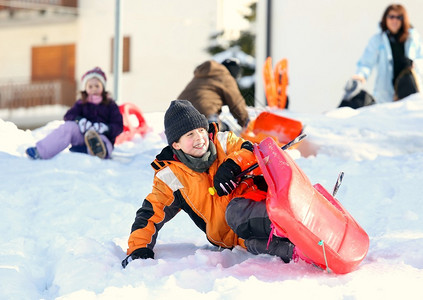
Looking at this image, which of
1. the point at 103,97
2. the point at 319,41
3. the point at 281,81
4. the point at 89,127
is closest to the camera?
the point at 89,127

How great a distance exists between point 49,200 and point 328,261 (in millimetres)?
2000

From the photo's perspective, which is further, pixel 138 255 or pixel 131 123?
pixel 131 123

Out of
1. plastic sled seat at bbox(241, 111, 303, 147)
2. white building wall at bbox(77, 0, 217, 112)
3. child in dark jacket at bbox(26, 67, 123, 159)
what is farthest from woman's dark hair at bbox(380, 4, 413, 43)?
white building wall at bbox(77, 0, 217, 112)

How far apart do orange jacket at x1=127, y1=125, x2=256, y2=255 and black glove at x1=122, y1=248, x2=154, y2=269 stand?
0.19 feet

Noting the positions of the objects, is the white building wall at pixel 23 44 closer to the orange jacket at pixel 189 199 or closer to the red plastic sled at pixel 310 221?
the orange jacket at pixel 189 199

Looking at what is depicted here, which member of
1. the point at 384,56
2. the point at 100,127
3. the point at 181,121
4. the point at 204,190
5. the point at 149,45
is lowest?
the point at 204,190

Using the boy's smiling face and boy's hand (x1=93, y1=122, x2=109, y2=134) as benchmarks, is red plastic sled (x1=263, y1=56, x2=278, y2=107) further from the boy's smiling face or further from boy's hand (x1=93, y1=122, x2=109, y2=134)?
the boy's smiling face

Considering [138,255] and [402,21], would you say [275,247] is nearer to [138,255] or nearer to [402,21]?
[138,255]

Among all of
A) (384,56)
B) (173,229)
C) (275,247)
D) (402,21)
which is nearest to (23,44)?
(384,56)

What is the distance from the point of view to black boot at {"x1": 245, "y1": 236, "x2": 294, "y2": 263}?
2885mm

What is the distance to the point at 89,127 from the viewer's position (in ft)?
17.9

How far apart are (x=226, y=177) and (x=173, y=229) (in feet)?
2.77

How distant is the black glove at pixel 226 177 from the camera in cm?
294

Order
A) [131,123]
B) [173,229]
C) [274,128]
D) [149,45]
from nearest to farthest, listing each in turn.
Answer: [173,229]
[274,128]
[131,123]
[149,45]
